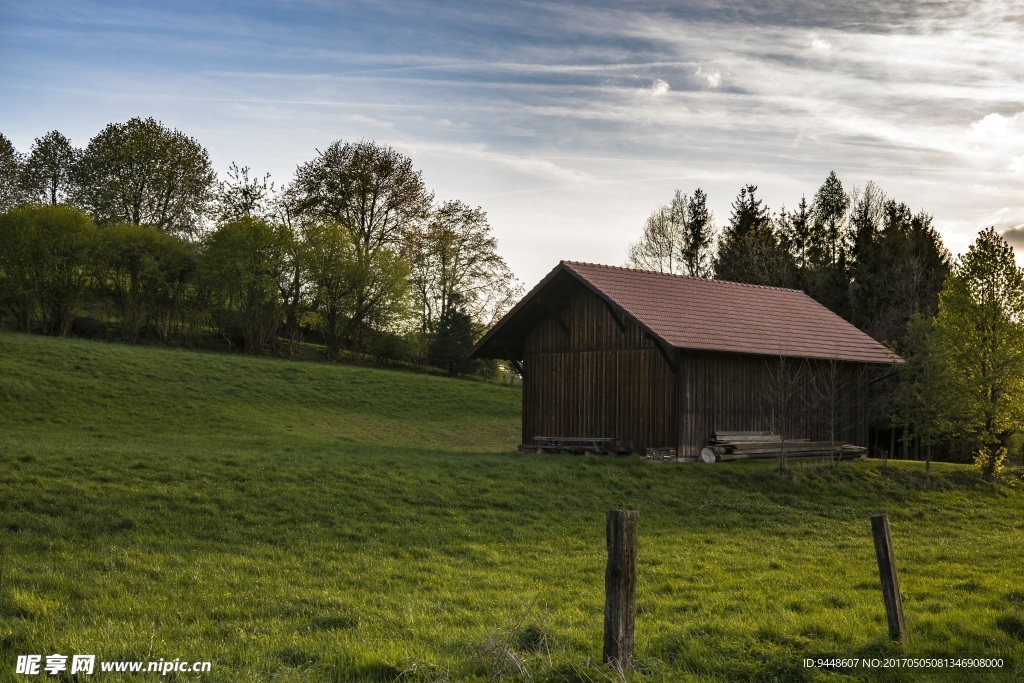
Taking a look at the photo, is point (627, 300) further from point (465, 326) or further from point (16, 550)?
point (465, 326)

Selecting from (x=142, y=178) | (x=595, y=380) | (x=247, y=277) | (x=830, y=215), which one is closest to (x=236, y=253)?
(x=247, y=277)

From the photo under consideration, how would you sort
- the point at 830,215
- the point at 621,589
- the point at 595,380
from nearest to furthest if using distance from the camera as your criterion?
the point at 621,589
the point at 595,380
the point at 830,215

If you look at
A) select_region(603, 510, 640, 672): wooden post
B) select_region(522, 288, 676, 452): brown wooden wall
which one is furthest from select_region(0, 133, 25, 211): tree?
select_region(603, 510, 640, 672): wooden post

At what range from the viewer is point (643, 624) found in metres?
8.98

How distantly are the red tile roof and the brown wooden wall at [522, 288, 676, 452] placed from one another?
3.11ft

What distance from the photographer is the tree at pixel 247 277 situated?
159ft

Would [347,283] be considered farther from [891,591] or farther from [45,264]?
[891,591]

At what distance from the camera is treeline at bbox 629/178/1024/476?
2597 cm

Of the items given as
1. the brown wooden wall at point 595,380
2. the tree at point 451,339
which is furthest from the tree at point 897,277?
the tree at point 451,339

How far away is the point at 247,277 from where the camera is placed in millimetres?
48750

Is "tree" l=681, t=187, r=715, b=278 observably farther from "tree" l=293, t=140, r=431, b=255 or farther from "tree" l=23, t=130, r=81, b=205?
"tree" l=23, t=130, r=81, b=205

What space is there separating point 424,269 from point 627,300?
1386 inches

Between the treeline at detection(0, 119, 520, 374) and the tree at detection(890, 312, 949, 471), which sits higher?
the treeline at detection(0, 119, 520, 374)

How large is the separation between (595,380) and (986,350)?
12.0m
